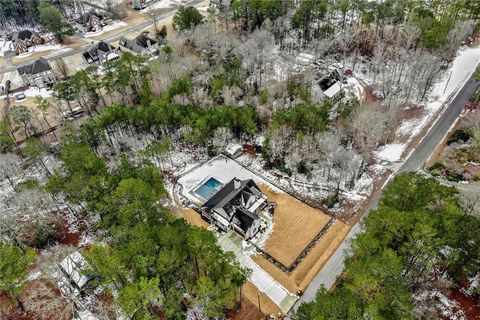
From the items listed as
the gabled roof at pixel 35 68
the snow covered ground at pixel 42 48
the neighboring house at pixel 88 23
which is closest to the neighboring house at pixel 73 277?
the gabled roof at pixel 35 68

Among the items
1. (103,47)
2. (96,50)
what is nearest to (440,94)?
(103,47)

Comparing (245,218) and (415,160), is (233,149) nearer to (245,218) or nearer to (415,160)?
(245,218)

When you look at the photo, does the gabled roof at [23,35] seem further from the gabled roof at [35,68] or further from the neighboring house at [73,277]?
the neighboring house at [73,277]

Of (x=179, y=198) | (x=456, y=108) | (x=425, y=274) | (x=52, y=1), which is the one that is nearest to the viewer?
(x=425, y=274)

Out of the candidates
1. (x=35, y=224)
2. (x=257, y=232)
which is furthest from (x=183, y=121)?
(x=35, y=224)

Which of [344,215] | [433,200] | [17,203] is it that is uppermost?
[433,200]

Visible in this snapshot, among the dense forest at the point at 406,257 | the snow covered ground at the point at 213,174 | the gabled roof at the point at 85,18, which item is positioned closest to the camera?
the dense forest at the point at 406,257

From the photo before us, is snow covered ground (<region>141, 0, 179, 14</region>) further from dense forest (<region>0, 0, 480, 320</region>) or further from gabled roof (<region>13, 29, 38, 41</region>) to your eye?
gabled roof (<region>13, 29, 38, 41</region>)

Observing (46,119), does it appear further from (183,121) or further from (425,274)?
(425,274)
